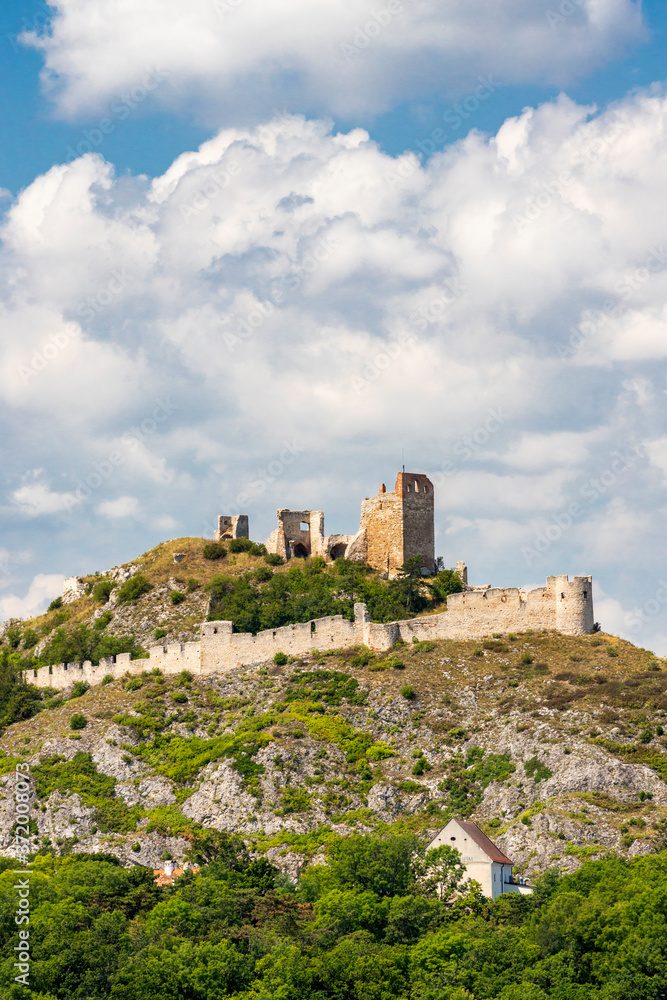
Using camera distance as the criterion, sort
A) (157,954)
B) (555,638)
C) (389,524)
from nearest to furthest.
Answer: (157,954), (555,638), (389,524)

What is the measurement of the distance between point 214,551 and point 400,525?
13.9 m

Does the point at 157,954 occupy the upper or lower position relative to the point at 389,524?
lower

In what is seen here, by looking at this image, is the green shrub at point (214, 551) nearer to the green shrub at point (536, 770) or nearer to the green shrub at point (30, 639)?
the green shrub at point (30, 639)

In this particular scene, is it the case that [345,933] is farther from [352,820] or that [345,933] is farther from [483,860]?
[352,820]

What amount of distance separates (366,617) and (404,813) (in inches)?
673

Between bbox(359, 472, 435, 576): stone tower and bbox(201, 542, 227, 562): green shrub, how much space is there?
10.7m

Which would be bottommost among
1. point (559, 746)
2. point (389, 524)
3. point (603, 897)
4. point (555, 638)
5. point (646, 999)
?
point (646, 999)

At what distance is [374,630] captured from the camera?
266 feet

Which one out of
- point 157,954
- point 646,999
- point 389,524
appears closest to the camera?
point 646,999

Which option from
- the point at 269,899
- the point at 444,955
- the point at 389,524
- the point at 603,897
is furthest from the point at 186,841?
the point at 389,524

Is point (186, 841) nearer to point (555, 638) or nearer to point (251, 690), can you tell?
point (251, 690)

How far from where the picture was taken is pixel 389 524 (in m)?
93.1

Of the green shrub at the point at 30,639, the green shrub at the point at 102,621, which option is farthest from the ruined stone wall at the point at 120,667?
the green shrub at the point at 30,639

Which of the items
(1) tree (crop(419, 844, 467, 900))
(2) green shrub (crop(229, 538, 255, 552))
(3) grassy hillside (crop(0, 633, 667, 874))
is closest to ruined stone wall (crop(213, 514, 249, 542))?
(2) green shrub (crop(229, 538, 255, 552))
